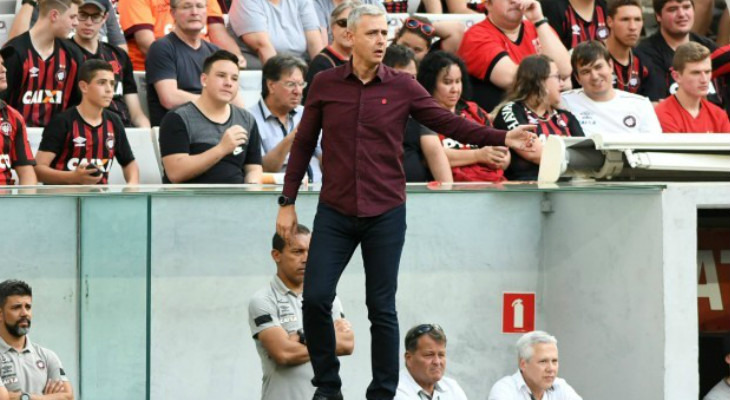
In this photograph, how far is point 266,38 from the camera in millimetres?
9781

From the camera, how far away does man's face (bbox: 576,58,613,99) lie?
9133 mm

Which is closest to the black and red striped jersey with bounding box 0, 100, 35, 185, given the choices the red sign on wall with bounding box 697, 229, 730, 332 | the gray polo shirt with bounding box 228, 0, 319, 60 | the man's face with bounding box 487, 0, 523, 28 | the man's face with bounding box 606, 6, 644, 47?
the gray polo shirt with bounding box 228, 0, 319, 60

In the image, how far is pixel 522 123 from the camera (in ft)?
27.7

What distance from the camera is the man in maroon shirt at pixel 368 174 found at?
554cm

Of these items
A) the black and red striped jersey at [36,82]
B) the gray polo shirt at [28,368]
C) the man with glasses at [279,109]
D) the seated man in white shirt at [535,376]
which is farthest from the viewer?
the black and red striped jersey at [36,82]

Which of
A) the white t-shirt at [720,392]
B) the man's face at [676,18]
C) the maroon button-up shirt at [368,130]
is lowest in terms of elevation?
the white t-shirt at [720,392]

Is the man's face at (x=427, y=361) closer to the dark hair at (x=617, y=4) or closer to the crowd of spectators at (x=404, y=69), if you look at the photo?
the crowd of spectators at (x=404, y=69)

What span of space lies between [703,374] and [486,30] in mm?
3025

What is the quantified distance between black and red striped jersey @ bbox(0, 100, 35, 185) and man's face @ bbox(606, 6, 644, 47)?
4.59m

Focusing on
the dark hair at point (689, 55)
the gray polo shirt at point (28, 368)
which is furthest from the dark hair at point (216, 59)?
the dark hair at point (689, 55)

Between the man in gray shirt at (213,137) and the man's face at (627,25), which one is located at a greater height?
the man's face at (627,25)

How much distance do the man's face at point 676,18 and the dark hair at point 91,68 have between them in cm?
458

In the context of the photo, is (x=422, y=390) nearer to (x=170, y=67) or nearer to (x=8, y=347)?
(x=8, y=347)

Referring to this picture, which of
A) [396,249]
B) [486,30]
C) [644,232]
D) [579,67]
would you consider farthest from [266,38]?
[396,249]
